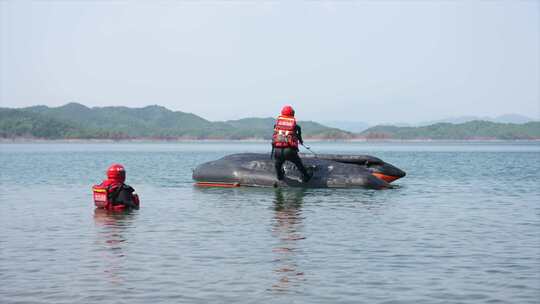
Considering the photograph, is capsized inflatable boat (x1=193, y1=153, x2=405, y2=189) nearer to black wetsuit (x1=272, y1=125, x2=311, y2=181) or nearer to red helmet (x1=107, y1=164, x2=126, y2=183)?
black wetsuit (x1=272, y1=125, x2=311, y2=181)

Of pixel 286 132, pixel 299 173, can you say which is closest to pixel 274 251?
pixel 286 132

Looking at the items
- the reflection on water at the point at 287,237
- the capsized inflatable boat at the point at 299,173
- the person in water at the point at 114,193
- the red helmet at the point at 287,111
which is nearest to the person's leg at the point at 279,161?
the capsized inflatable boat at the point at 299,173

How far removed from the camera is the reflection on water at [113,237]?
1205cm

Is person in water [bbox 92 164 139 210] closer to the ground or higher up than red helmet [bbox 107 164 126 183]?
closer to the ground

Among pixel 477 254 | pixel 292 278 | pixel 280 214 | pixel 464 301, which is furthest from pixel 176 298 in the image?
pixel 280 214

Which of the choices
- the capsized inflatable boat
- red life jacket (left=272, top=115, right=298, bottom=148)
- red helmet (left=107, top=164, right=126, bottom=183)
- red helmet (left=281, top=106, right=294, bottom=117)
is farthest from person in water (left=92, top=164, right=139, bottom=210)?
the capsized inflatable boat

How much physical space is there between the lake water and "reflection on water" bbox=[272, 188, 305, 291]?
0.03m

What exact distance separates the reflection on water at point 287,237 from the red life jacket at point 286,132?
5.63ft

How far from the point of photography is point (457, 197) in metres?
25.8

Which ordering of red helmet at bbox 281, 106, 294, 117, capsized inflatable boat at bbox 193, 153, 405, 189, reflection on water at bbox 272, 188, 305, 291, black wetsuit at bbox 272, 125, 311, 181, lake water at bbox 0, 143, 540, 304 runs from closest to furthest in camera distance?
lake water at bbox 0, 143, 540, 304
reflection on water at bbox 272, 188, 305, 291
red helmet at bbox 281, 106, 294, 117
black wetsuit at bbox 272, 125, 311, 181
capsized inflatable boat at bbox 193, 153, 405, 189

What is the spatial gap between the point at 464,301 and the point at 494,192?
18734 millimetres

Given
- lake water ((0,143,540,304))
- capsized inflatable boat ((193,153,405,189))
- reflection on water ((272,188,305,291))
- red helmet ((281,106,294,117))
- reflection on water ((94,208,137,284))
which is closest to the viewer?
lake water ((0,143,540,304))

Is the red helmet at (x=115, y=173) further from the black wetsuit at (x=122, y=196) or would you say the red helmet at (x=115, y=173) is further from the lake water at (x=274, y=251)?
the lake water at (x=274, y=251)

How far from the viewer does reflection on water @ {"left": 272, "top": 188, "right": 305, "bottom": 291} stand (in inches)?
452
